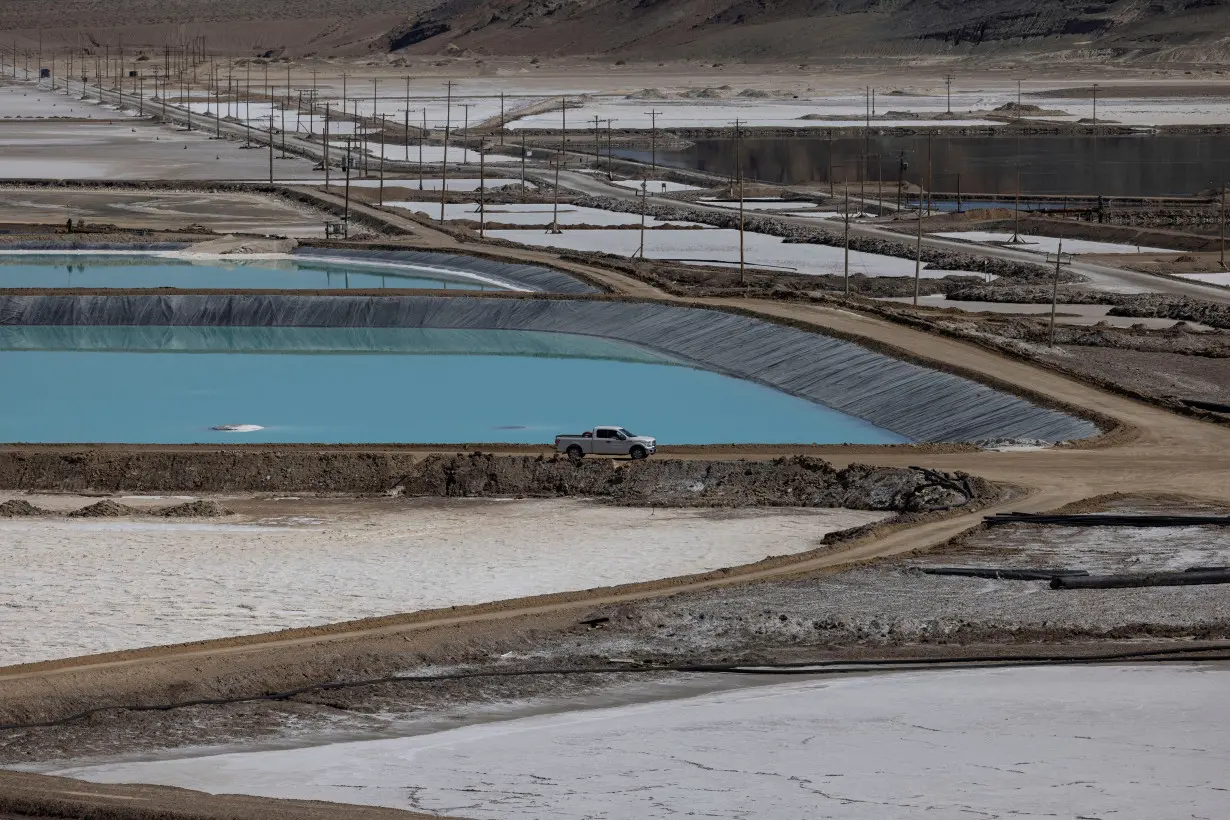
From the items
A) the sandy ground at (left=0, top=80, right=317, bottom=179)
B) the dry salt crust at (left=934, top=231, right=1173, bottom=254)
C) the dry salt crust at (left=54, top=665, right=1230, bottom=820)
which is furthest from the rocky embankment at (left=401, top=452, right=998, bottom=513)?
the sandy ground at (left=0, top=80, right=317, bottom=179)

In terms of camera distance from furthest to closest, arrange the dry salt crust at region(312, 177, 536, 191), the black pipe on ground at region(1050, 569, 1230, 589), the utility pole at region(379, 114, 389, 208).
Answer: the dry salt crust at region(312, 177, 536, 191)
the utility pole at region(379, 114, 389, 208)
the black pipe on ground at region(1050, 569, 1230, 589)

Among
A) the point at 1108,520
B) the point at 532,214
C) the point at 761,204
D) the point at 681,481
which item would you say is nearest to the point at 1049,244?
the point at 761,204

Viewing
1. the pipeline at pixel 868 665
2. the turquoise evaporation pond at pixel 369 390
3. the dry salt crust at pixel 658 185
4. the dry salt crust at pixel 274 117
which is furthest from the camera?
the dry salt crust at pixel 274 117

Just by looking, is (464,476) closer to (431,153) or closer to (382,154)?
(382,154)

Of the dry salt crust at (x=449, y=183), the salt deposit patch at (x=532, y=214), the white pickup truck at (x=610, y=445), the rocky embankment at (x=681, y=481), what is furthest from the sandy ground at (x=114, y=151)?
the rocky embankment at (x=681, y=481)

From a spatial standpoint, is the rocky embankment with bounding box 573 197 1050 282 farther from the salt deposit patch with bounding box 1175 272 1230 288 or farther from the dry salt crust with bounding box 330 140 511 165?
the dry salt crust with bounding box 330 140 511 165

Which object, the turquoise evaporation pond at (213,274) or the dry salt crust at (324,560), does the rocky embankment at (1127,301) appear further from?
the dry salt crust at (324,560)
